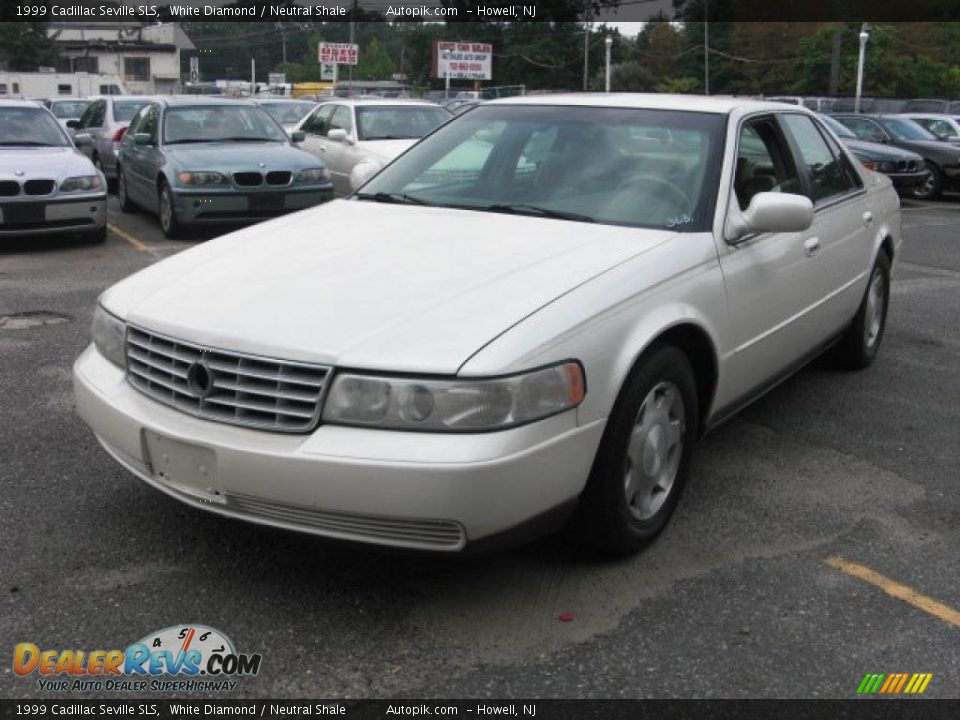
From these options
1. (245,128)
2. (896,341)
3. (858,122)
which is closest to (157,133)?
(245,128)

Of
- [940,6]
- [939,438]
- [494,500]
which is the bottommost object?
[939,438]

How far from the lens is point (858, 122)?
1898 centimetres

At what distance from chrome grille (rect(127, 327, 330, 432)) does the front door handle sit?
8.58 ft

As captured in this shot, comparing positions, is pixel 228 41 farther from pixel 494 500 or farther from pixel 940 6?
pixel 494 500

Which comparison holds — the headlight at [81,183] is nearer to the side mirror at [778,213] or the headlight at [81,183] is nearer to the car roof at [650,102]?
the car roof at [650,102]

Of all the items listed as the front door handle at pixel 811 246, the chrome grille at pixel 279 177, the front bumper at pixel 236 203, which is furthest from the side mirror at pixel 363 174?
the chrome grille at pixel 279 177

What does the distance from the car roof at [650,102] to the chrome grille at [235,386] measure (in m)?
2.24

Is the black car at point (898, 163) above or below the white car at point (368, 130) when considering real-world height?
below

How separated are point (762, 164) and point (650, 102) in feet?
1.85

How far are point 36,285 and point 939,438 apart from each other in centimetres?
675

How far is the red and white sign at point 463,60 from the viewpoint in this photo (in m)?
40.3

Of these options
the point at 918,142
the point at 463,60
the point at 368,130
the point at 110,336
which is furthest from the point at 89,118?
the point at 463,60

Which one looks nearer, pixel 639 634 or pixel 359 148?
pixel 639 634

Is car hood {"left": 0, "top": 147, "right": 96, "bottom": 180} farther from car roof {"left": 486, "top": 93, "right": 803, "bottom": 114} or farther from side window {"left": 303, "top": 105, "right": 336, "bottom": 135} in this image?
car roof {"left": 486, "top": 93, "right": 803, "bottom": 114}
